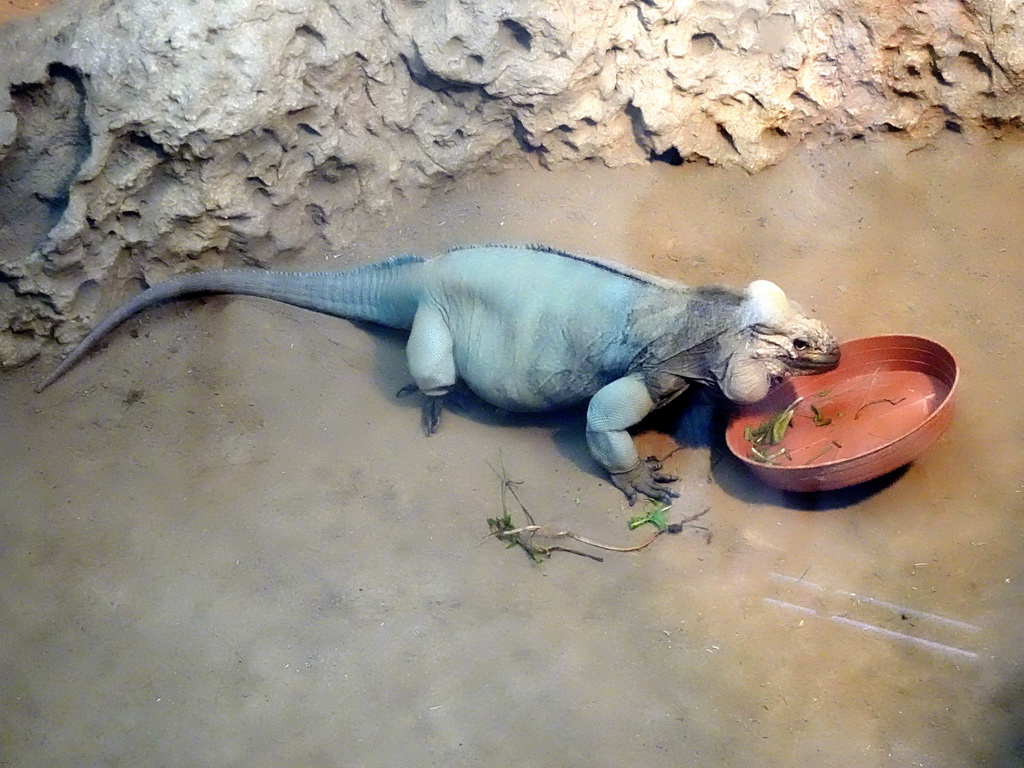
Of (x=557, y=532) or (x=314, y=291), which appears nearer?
(x=557, y=532)

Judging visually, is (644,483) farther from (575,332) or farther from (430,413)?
(430,413)

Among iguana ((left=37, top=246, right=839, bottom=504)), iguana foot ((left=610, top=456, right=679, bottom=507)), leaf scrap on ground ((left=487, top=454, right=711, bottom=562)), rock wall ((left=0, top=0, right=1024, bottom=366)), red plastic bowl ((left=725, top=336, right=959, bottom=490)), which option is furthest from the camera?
rock wall ((left=0, top=0, right=1024, bottom=366))

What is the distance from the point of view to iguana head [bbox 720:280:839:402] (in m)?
4.16

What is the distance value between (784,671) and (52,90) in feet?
15.4

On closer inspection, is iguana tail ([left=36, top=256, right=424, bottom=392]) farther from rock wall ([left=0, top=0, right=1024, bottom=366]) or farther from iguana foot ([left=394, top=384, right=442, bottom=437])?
iguana foot ([left=394, top=384, right=442, bottom=437])

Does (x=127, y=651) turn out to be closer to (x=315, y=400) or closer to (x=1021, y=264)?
(x=315, y=400)

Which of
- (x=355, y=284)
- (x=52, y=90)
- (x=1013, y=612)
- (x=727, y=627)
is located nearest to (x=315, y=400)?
(x=355, y=284)

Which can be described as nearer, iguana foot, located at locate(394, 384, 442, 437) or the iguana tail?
iguana foot, located at locate(394, 384, 442, 437)

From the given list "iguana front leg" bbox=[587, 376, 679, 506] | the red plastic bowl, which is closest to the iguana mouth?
the red plastic bowl

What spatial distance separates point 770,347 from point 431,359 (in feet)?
5.98

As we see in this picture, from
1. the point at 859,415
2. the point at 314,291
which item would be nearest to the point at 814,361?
the point at 859,415

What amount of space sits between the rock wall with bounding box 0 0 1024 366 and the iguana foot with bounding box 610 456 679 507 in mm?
2269

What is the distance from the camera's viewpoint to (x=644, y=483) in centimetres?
442

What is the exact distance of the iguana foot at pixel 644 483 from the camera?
4.36 metres
